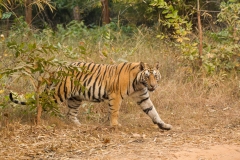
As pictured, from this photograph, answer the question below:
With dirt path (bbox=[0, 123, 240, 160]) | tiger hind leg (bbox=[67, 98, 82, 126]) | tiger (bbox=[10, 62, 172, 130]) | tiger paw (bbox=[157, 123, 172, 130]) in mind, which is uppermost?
tiger (bbox=[10, 62, 172, 130])

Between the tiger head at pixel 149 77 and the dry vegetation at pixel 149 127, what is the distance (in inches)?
26.9

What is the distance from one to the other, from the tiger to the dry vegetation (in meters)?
0.32

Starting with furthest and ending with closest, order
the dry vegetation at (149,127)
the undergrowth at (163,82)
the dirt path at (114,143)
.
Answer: the undergrowth at (163,82)
the dry vegetation at (149,127)
the dirt path at (114,143)

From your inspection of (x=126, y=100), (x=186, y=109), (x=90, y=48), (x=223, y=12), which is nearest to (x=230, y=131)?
(x=186, y=109)

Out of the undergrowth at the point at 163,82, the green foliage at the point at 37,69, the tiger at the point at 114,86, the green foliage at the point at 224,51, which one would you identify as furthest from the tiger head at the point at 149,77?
the green foliage at the point at 224,51

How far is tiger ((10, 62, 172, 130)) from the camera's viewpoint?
6883mm

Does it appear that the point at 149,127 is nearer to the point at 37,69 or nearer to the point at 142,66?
the point at 142,66

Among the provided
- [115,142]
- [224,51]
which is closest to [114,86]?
[115,142]

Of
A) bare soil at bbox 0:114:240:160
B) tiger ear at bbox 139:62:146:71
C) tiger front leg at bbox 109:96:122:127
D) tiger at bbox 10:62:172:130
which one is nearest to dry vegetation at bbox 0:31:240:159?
bare soil at bbox 0:114:240:160

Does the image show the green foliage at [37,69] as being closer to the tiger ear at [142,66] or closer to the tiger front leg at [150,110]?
the tiger ear at [142,66]

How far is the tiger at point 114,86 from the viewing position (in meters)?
6.88

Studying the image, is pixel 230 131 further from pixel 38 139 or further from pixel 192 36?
pixel 192 36

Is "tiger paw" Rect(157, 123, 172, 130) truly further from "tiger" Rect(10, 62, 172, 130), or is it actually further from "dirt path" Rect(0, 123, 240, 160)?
"dirt path" Rect(0, 123, 240, 160)

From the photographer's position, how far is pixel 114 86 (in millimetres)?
6941
